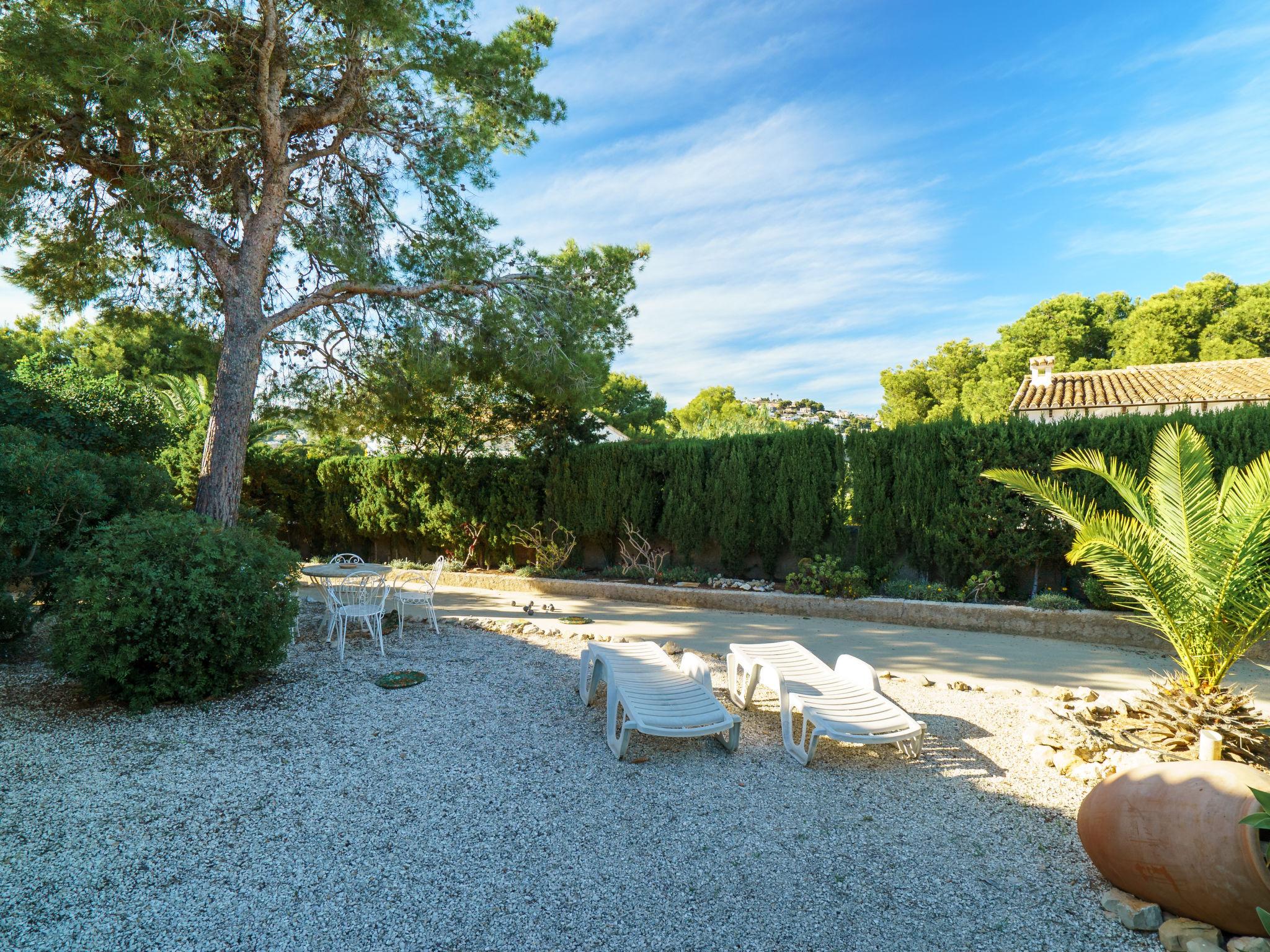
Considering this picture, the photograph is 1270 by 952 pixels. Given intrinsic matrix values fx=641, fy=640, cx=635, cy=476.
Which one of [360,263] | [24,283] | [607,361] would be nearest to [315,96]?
[360,263]

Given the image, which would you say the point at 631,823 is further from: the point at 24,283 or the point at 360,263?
the point at 24,283

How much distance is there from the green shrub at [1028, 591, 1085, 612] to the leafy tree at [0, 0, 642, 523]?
7357 mm

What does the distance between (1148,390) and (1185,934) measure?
18544mm

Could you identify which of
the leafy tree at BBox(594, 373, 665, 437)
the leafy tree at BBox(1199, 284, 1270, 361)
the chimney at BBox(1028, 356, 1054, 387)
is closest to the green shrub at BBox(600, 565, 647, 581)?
the leafy tree at BBox(594, 373, 665, 437)

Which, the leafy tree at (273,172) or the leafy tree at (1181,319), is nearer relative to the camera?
the leafy tree at (273,172)

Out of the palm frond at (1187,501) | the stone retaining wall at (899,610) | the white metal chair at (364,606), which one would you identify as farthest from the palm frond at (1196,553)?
the white metal chair at (364,606)

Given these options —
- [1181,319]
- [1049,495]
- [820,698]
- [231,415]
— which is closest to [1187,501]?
[1049,495]

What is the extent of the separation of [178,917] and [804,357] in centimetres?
1737

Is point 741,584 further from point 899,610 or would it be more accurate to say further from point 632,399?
point 632,399

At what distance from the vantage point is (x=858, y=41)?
29.1 feet

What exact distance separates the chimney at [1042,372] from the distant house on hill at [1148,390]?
5 cm

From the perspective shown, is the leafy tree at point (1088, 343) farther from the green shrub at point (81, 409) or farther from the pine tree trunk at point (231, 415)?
the green shrub at point (81, 409)

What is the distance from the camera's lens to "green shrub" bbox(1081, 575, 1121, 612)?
7344mm

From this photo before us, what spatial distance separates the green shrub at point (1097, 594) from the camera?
7.34 m
